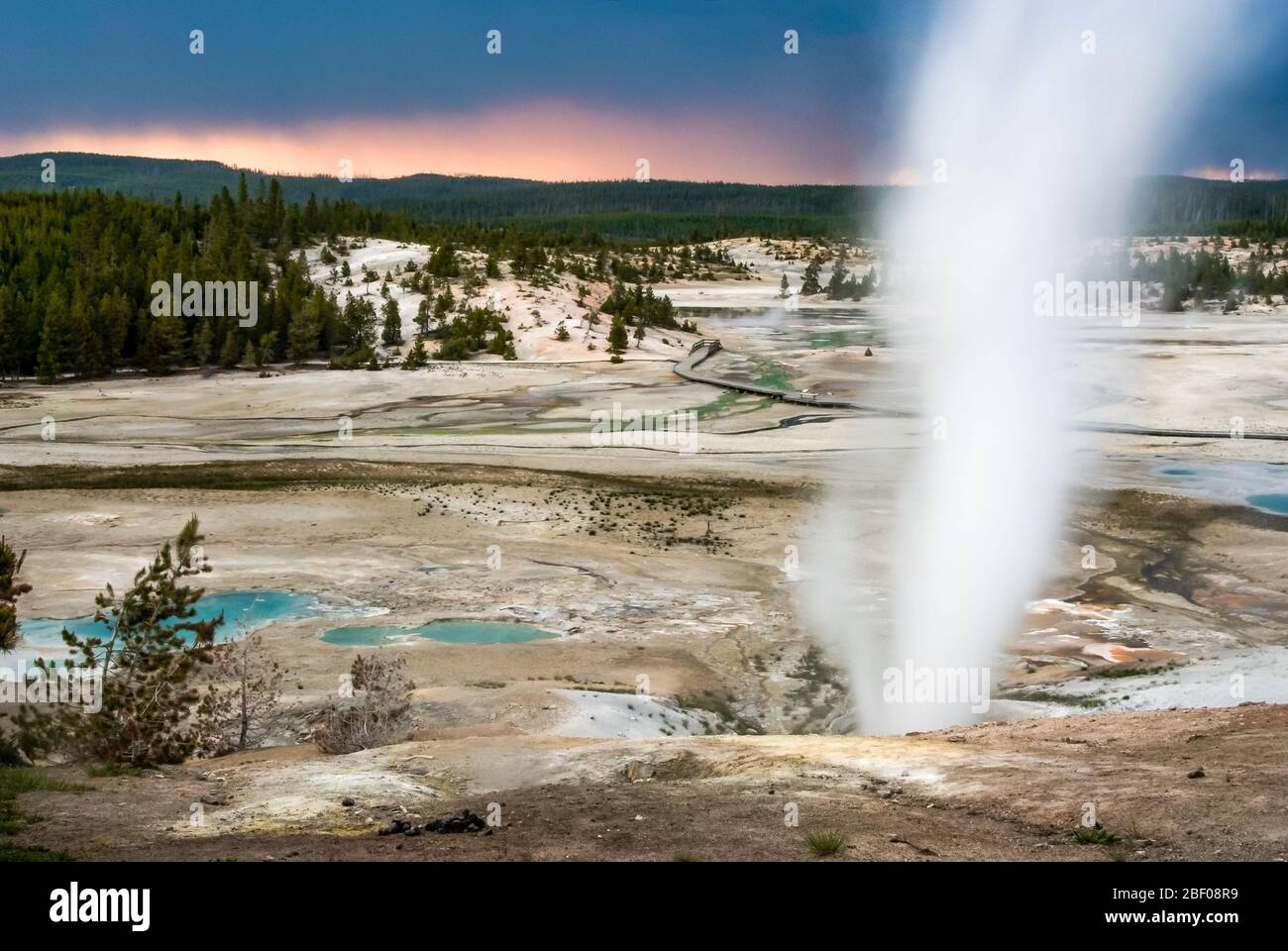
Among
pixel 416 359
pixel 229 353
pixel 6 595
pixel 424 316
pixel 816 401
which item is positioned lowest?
pixel 6 595

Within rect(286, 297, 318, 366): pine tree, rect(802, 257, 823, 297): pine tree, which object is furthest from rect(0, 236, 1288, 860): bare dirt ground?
rect(802, 257, 823, 297): pine tree

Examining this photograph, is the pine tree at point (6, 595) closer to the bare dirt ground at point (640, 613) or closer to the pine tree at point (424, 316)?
the bare dirt ground at point (640, 613)

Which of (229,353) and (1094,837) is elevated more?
(229,353)

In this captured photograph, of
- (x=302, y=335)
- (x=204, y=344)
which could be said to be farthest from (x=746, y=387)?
(x=204, y=344)

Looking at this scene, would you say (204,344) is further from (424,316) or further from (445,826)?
(445,826)

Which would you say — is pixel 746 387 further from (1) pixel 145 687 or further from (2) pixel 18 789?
(2) pixel 18 789

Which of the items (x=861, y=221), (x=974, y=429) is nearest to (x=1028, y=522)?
(x=974, y=429)

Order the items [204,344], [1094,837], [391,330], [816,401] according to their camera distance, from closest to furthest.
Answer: [1094,837], [816,401], [204,344], [391,330]

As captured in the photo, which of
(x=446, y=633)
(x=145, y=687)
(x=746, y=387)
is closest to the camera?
(x=145, y=687)

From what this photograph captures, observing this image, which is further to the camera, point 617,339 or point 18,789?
point 617,339
